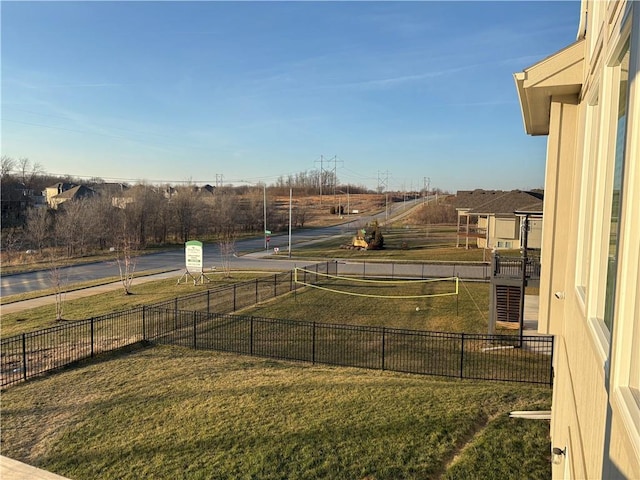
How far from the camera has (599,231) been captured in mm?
3170

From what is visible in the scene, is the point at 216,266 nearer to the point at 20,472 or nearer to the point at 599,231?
the point at 20,472

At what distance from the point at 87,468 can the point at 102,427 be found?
1.30 meters

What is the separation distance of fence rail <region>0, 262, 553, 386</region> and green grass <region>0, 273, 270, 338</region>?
7.05ft

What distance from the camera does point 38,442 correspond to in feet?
24.1

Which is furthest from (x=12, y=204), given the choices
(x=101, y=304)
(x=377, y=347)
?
(x=377, y=347)

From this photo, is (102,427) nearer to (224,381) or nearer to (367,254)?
(224,381)

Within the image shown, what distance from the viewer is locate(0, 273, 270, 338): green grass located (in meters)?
16.5

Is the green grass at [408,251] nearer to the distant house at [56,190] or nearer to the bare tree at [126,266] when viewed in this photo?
the bare tree at [126,266]

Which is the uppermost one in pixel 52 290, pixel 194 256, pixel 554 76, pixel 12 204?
pixel 554 76

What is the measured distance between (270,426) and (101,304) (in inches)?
598

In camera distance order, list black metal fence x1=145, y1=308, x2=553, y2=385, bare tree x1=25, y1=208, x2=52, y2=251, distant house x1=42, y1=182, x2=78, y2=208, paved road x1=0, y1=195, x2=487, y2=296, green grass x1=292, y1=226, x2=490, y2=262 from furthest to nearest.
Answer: distant house x1=42, y1=182, x2=78, y2=208
green grass x1=292, y1=226, x2=490, y2=262
bare tree x1=25, y1=208, x2=52, y2=251
paved road x1=0, y1=195, x2=487, y2=296
black metal fence x1=145, y1=308, x2=553, y2=385

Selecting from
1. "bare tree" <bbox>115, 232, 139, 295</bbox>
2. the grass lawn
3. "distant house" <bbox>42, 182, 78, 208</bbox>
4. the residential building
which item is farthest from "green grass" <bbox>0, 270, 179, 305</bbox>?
"distant house" <bbox>42, 182, 78, 208</bbox>

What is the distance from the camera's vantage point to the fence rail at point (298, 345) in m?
11.7

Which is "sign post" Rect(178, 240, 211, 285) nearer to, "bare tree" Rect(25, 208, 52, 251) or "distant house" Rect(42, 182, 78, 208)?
"bare tree" Rect(25, 208, 52, 251)
